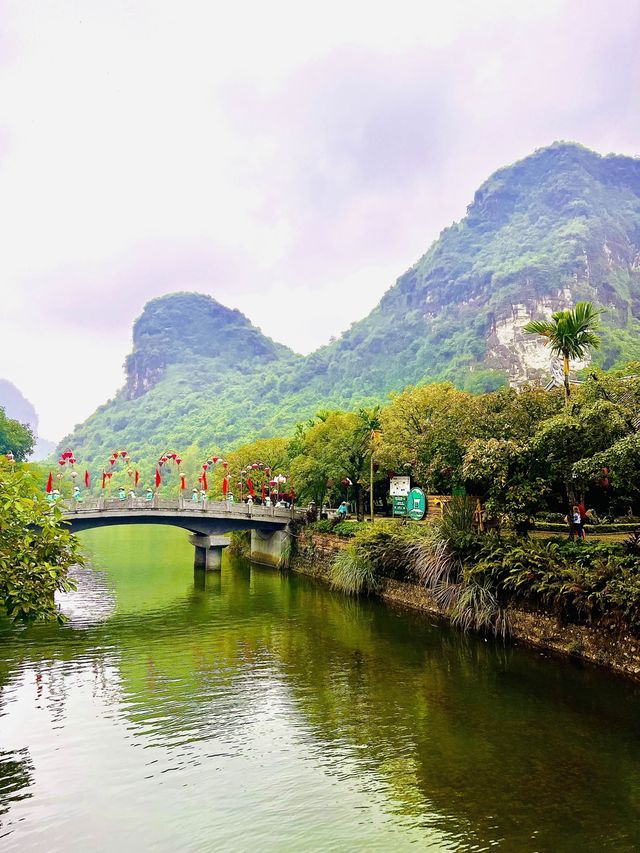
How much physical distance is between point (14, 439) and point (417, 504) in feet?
206

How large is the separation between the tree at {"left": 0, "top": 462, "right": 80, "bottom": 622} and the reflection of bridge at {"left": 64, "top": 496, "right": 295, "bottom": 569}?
3042cm

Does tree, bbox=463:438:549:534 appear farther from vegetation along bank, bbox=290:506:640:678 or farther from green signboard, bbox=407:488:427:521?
green signboard, bbox=407:488:427:521

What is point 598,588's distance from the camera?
69.4 ft

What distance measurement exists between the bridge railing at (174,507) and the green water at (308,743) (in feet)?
52.0

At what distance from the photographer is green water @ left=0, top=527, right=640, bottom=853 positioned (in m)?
11.9

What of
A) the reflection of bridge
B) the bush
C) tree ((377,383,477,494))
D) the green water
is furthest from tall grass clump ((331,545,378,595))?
the reflection of bridge

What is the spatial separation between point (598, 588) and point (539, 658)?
373 cm

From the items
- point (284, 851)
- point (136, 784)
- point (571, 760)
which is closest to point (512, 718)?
point (571, 760)

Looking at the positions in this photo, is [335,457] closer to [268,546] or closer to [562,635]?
[268,546]

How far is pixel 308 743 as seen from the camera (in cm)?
1616

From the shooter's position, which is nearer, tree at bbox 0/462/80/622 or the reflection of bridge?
tree at bbox 0/462/80/622

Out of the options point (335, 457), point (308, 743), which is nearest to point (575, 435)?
point (308, 743)

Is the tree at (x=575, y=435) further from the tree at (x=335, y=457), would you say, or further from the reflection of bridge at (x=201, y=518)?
the reflection of bridge at (x=201, y=518)

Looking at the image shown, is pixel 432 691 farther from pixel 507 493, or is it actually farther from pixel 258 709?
pixel 507 493
